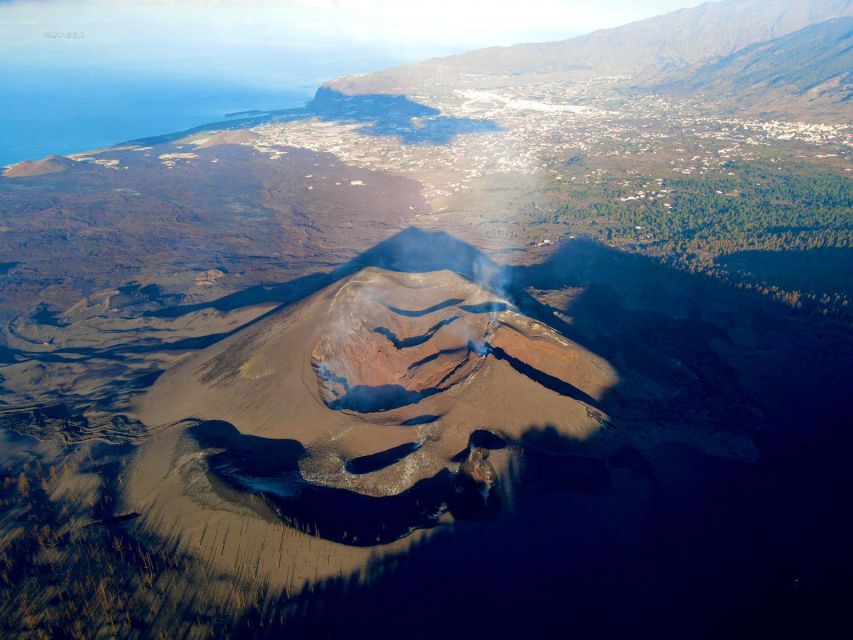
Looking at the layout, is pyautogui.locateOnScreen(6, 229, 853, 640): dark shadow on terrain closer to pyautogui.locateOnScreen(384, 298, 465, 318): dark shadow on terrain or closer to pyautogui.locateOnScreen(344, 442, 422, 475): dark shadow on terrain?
pyautogui.locateOnScreen(344, 442, 422, 475): dark shadow on terrain

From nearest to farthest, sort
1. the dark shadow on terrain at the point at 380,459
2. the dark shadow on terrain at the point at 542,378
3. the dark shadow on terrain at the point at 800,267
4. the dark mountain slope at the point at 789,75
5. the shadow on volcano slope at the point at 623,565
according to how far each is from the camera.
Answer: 1. the shadow on volcano slope at the point at 623,565
2. the dark shadow on terrain at the point at 380,459
3. the dark shadow on terrain at the point at 542,378
4. the dark shadow on terrain at the point at 800,267
5. the dark mountain slope at the point at 789,75

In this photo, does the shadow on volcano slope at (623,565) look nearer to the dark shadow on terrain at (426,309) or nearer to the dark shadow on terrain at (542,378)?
the dark shadow on terrain at (542,378)

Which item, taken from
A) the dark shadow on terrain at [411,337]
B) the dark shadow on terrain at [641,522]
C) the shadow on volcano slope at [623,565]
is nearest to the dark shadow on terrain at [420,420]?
the dark shadow on terrain at [641,522]

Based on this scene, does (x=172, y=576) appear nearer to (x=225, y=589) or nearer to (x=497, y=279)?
(x=225, y=589)

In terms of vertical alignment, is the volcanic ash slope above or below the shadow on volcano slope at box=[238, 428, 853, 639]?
above

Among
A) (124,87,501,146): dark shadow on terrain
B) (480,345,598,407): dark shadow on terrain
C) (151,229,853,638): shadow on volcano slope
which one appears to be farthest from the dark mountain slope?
(480,345,598,407): dark shadow on terrain

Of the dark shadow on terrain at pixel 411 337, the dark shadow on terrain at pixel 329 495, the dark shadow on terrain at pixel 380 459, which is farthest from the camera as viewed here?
the dark shadow on terrain at pixel 411 337
